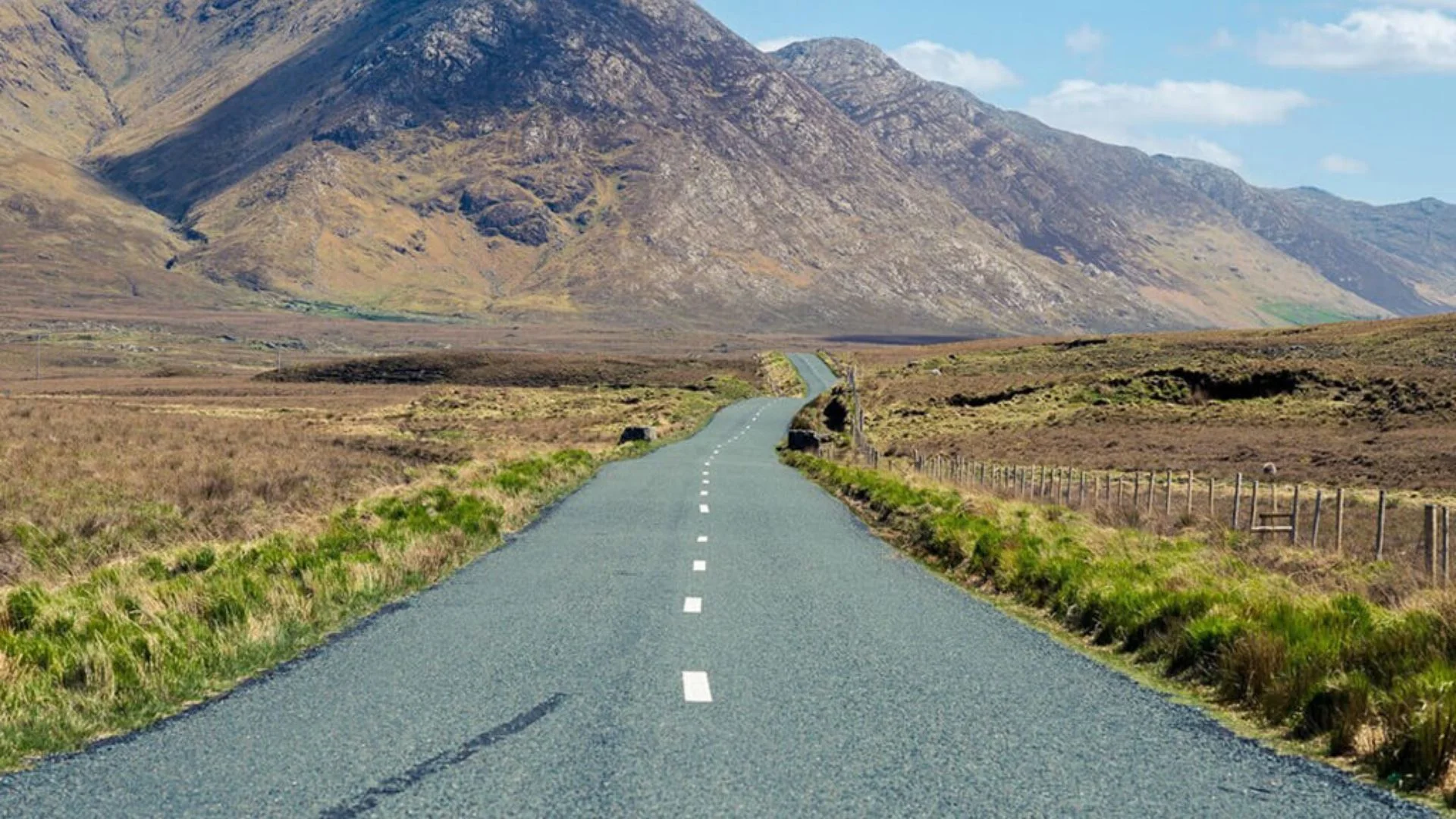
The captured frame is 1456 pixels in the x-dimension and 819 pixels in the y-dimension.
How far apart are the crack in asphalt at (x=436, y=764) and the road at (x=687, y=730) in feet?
0.08

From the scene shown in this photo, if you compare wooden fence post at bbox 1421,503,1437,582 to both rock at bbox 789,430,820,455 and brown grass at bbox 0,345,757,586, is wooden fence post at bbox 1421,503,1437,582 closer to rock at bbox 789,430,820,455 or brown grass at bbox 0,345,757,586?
brown grass at bbox 0,345,757,586

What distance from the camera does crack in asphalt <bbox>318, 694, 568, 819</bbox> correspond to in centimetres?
772

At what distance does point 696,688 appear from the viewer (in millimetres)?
10883

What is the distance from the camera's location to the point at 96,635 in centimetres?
1175

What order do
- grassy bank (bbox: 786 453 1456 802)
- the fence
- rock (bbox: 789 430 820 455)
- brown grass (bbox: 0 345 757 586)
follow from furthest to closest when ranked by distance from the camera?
rock (bbox: 789 430 820 455)
brown grass (bbox: 0 345 757 586)
the fence
grassy bank (bbox: 786 453 1456 802)

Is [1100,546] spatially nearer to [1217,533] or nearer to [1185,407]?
[1217,533]

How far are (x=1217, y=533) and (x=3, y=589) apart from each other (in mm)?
18654

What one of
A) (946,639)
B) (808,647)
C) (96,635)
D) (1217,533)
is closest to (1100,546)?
(1217,533)

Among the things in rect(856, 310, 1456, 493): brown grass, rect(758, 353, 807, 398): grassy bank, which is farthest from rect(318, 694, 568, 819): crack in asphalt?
rect(758, 353, 807, 398): grassy bank

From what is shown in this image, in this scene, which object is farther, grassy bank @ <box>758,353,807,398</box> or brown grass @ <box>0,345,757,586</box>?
grassy bank @ <box>758,353,807,398</box>

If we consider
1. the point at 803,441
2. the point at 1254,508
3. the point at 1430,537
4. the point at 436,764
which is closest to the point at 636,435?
the point at 803,441

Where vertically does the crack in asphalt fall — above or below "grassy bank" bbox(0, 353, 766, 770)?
above

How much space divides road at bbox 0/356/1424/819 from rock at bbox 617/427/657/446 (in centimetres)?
4242

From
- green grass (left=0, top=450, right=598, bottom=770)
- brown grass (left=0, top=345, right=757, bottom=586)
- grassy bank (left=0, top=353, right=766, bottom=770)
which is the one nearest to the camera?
green grass (left=0, top=450, right=598, bottom=770)
